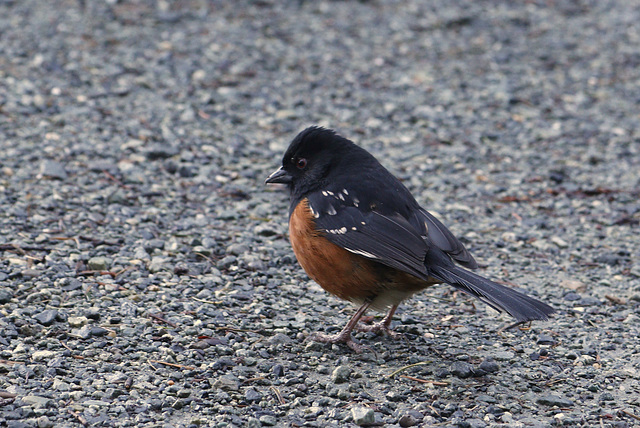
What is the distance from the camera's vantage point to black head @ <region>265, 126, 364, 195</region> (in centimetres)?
512

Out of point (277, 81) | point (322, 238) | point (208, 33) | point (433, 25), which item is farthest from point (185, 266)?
point (433, 25)

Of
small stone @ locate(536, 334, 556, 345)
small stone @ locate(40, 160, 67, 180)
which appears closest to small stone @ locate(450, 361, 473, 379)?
small stone @ locate(536, 334, 556, 345)

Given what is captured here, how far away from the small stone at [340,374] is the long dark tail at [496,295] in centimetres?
71

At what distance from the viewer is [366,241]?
451 centimetres

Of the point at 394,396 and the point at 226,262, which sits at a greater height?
the point at 394,396

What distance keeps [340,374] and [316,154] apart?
1.56 m

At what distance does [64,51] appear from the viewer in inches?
349

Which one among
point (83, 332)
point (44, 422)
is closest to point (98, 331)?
point (83, 332)

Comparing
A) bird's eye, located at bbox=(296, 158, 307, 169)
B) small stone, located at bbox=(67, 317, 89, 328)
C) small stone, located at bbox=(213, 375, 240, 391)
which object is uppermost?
bird's eye, located at bbox=(296, 158, 307, 169)

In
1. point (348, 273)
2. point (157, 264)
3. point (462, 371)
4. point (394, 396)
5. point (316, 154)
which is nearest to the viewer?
point (394, 396)

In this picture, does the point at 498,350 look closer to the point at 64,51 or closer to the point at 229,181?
the point at 229,181

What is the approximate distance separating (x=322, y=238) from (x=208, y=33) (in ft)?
19.1

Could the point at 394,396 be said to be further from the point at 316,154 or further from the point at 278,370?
the point at 316,154

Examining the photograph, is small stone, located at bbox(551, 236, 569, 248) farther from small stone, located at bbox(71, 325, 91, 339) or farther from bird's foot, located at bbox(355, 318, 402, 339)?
small stone, located at bbox(71, 325, 91, 339)
